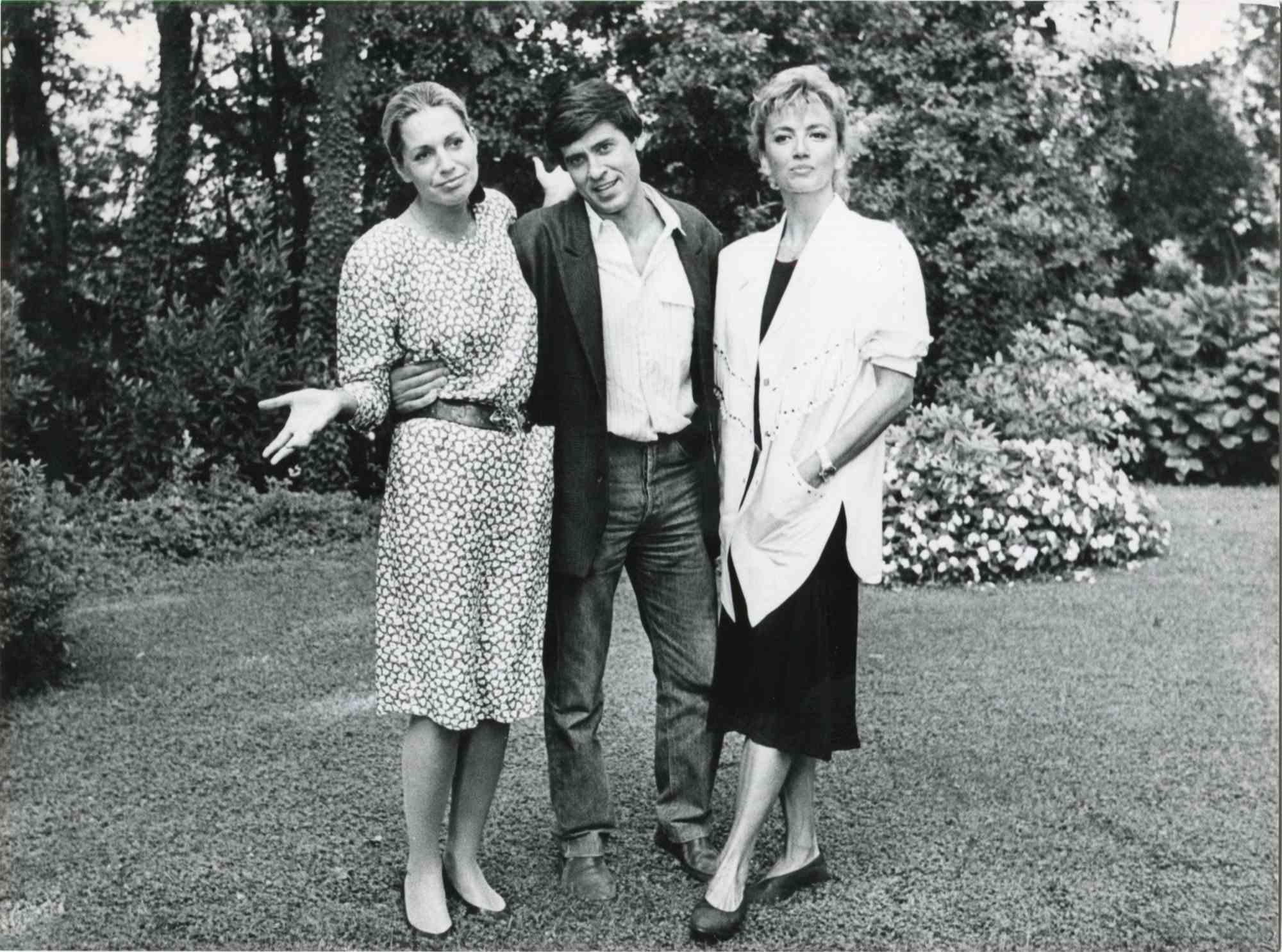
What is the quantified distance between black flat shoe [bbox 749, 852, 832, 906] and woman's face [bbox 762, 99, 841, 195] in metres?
1.75

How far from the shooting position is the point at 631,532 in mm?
3559

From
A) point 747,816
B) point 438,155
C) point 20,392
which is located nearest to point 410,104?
point 438,155

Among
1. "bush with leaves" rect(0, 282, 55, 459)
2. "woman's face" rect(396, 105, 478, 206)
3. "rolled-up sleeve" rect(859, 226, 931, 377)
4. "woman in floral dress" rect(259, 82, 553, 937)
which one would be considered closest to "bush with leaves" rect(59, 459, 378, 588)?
"bush with leaves" rect(0, 282, 55, 459)

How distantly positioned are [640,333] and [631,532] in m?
0.52

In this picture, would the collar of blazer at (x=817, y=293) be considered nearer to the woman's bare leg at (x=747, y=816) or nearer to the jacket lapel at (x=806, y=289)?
the jacket lapel at (x=806, y=289)

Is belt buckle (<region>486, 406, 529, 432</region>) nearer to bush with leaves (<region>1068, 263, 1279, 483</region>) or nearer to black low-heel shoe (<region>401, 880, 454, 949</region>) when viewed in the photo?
black low-heel shoe (<region>401, 880, 454, 949</region>)

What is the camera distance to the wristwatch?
10.7 feet

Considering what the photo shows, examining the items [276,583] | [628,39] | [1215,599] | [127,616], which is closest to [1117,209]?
[628,39]

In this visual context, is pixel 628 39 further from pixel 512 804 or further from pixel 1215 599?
pixel 512 804

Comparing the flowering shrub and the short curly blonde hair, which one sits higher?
the short curly blonde hair

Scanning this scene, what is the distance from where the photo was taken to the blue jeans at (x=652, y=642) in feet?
11.6

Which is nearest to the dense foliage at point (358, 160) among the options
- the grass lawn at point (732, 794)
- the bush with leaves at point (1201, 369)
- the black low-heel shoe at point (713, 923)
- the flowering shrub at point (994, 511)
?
the bush with leaves at point (1201, 369)

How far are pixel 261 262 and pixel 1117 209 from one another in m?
9.05

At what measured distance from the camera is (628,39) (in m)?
10.9
